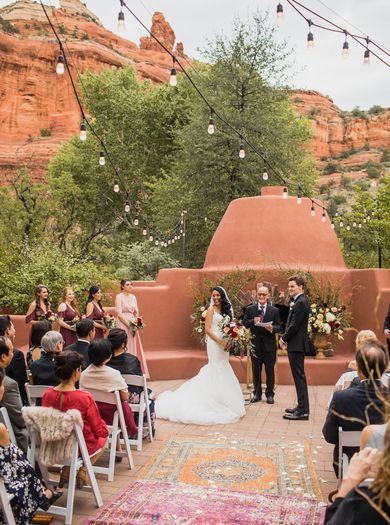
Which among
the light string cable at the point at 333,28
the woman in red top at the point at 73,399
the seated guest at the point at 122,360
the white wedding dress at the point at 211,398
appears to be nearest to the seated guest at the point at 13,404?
the woman in red top at the point at 73,399

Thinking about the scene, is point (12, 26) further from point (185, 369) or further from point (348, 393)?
point (348, 393)

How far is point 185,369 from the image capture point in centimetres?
1027

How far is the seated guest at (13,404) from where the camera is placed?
395 centimetres

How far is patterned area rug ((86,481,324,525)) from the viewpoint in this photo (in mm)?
3805

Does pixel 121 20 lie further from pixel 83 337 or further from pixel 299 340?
pixel 299 340

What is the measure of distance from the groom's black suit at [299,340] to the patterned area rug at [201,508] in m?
2.83

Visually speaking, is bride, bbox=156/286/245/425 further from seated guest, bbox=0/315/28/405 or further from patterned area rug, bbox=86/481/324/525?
seated guest, bbox=0/315/28/405

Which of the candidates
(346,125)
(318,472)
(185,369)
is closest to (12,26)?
(346,125)

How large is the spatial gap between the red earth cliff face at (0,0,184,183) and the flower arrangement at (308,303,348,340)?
122 ft

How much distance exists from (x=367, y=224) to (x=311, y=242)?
43.3 ft

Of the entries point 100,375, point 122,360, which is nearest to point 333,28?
point 122,360

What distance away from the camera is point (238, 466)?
5102 mm

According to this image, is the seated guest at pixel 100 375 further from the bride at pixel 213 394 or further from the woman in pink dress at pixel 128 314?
the woman in pink dress at pixel 128 314

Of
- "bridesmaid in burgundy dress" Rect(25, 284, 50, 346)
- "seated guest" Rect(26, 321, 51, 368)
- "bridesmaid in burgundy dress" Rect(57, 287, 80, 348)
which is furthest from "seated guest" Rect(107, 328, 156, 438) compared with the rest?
"bridesmaid in burgundy dress" Rect(25, 284, 50, 346)
